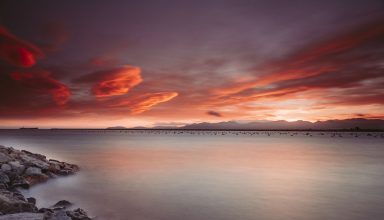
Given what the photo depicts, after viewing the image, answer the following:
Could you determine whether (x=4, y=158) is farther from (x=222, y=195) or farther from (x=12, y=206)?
(x=222, y=195)

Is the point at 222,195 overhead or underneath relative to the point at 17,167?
underneath

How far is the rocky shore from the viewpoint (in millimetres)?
8695

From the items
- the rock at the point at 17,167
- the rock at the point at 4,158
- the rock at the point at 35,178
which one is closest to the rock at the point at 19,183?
the rock at the point at 35,178

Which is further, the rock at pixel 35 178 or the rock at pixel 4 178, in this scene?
the rock at pixel 35 178

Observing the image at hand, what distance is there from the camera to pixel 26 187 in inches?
623

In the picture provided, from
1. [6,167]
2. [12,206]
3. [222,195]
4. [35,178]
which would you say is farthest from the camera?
[35,178]

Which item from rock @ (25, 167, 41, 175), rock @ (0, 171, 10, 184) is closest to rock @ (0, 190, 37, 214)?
rock @ (0, 171, 10, 184)

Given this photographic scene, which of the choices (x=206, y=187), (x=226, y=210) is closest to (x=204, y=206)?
(x=226, y=210)

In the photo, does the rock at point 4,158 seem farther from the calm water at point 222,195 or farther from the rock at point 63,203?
the rock at point 63,203

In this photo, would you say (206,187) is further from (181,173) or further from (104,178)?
(104,178)

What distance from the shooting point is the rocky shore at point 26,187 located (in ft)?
28.5

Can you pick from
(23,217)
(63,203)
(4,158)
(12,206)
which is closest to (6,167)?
(4,158)

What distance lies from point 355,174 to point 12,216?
2307cm

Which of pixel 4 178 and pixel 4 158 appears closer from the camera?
pixel 4 178
